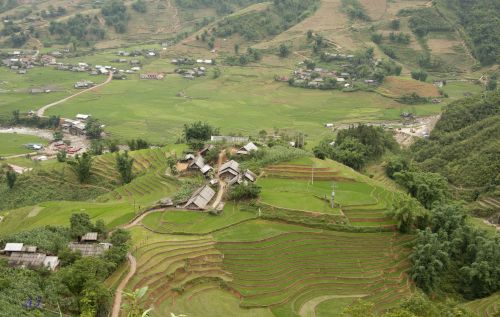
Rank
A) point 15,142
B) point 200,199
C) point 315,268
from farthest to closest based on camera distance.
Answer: point 15,142, point 200,199, point 315,268

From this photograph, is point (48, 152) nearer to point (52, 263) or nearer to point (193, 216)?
point (193, 216)

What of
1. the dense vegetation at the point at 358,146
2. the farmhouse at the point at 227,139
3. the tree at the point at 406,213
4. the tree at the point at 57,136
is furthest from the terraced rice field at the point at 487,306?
the tree at the point at 57,136

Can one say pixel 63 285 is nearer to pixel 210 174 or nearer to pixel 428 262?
pixel 210 174

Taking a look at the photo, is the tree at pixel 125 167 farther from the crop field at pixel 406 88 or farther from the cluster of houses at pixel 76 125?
the crop field at pixel 406 88

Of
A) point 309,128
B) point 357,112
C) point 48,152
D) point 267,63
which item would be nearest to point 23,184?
point 48,152

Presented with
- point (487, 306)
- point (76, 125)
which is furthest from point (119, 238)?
point (76, 125)

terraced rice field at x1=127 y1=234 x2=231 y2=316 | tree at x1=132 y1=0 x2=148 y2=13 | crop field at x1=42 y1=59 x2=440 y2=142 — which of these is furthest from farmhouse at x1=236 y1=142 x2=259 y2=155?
tree at x1=132 y1=0 x2=148 y2=13
